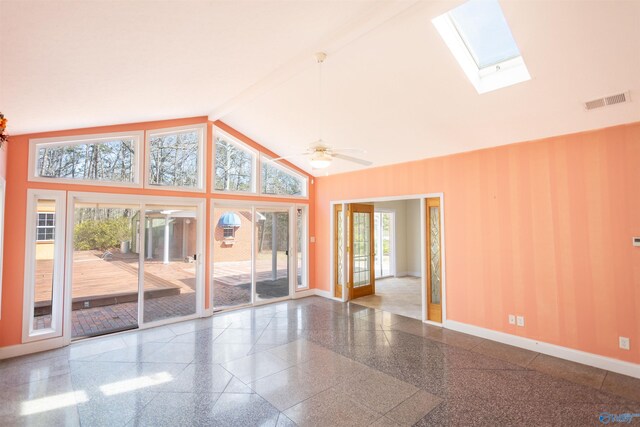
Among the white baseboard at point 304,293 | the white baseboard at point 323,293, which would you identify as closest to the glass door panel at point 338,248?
the white baseboard at point 323,293

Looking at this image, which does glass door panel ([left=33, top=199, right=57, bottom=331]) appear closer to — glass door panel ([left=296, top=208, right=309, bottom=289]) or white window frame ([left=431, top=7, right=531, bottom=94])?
glass door panel ([left=296, top=208, right=309, bottom=289])

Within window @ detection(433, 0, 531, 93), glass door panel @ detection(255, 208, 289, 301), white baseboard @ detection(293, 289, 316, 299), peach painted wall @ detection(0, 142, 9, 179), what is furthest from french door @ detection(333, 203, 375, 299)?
peach painted wall @ detection(0, 142, 9, 179)

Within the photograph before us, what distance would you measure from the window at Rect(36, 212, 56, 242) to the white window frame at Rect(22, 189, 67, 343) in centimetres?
6

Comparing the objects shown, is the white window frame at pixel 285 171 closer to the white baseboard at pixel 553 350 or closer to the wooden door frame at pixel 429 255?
the wooden door frame at pixel 429 255

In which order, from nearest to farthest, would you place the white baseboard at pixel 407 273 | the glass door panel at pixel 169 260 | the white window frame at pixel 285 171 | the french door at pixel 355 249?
the glass door panel at pixel 169 260 < the white window frame at pixel 285 171 < the french door at pixel 355 249 < the white baseboard at pixel 407 273

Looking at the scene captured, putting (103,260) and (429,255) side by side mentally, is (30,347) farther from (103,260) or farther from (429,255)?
(429,255)

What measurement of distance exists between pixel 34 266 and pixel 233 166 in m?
3.36

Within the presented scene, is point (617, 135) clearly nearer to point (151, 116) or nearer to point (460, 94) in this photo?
point (460, 94)

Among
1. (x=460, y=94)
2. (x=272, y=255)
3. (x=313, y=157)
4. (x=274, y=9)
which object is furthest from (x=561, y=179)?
(x=272, y=255)

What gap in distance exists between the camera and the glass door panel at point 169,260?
5.15 meters

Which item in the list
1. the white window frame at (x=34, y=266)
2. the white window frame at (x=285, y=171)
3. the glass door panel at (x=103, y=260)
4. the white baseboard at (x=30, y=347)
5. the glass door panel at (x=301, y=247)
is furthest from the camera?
the glass door panel at (x=301, y=247)

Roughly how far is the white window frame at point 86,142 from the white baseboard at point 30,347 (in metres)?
2.14

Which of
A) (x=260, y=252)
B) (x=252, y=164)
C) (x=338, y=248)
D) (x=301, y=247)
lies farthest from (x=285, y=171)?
(x=338, y=248)

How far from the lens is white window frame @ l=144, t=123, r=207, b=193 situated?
5047 mm
